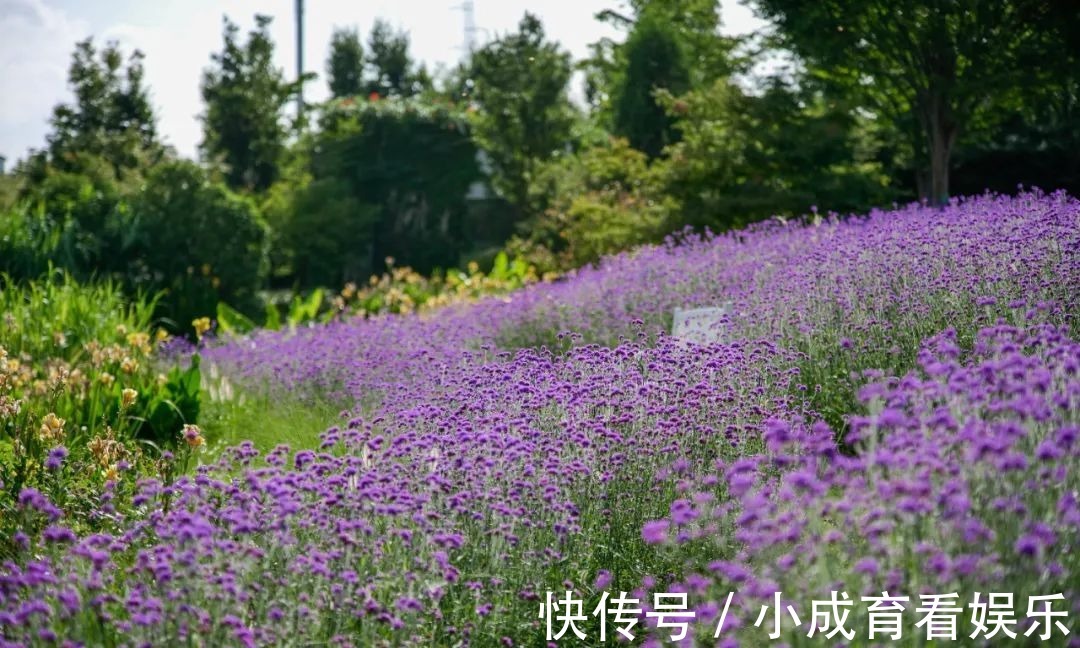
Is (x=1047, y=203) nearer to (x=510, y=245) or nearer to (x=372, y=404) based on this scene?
(x=372, y=404)

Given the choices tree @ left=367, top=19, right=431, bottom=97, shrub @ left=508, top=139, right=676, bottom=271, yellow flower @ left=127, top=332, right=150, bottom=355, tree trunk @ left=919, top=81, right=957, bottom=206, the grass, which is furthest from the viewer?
tree @ left=367, top=19, right=431, bottom=97

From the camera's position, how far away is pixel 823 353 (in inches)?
213

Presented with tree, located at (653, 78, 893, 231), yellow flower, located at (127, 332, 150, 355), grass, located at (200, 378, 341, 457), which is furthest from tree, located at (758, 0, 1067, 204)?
yellow flower, located at (127, 332, 150, 355)

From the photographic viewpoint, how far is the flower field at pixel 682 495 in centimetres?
253

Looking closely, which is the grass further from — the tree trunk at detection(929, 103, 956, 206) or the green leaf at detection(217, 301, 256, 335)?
the tree trunk at detection(929, 103, 956, 206)

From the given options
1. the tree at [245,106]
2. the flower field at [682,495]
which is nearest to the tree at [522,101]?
the tree at [245,106]

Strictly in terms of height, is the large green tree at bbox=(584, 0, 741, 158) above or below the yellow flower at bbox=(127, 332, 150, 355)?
above

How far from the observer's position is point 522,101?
70.5ft

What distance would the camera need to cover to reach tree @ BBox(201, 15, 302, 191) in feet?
81.2

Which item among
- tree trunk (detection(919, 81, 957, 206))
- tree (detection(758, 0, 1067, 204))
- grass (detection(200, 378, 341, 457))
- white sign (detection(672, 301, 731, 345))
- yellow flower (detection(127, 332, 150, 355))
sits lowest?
grass (detection(200, 378, 341, 457))

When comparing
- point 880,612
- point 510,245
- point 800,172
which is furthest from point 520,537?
point 510,245

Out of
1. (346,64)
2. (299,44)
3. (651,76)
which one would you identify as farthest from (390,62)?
(651,76)

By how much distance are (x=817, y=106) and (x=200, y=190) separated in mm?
9747

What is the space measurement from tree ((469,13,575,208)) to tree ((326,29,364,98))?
19.4 metres
